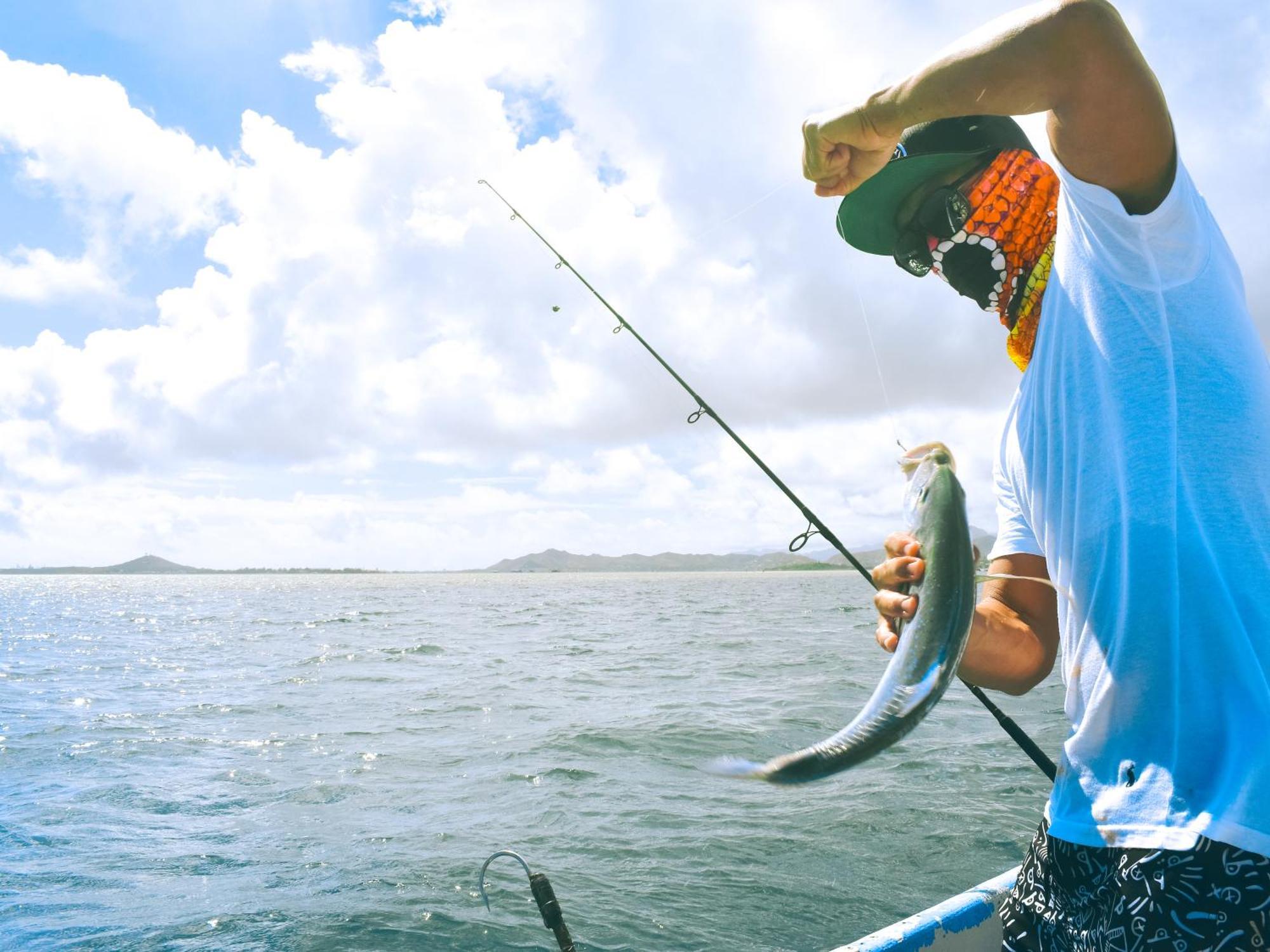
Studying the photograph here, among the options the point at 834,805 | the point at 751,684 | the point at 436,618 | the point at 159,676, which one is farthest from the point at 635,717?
the point at 436,618

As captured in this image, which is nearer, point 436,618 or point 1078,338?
point 1078,338

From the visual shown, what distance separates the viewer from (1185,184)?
5.04ft

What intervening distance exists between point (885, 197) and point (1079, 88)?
2.91 feet

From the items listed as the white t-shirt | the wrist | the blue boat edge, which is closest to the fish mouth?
the white t-shirt

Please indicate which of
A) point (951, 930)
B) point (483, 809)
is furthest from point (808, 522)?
point (483, 809)

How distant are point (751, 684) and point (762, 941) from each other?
11.1m

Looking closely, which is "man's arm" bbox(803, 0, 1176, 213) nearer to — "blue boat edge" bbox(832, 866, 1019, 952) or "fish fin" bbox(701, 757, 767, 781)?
"fish fin" bbox(701, 757, 767, 781)

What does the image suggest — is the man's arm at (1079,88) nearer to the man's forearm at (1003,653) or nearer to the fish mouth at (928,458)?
the fish mouth at (928,458)

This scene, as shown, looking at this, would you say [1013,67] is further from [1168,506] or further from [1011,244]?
[1168,506]

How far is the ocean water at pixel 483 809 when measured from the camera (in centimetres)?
700

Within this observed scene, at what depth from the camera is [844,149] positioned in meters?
1.91

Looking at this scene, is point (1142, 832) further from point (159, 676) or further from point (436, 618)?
point (436, 618)

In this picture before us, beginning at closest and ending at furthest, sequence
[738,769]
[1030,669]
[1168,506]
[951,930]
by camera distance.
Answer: [738,769] < [1168,506] < [1030,669] < [951,930]

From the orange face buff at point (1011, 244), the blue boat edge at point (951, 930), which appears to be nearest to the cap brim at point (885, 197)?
the orange face buff at point (1011, 244)
